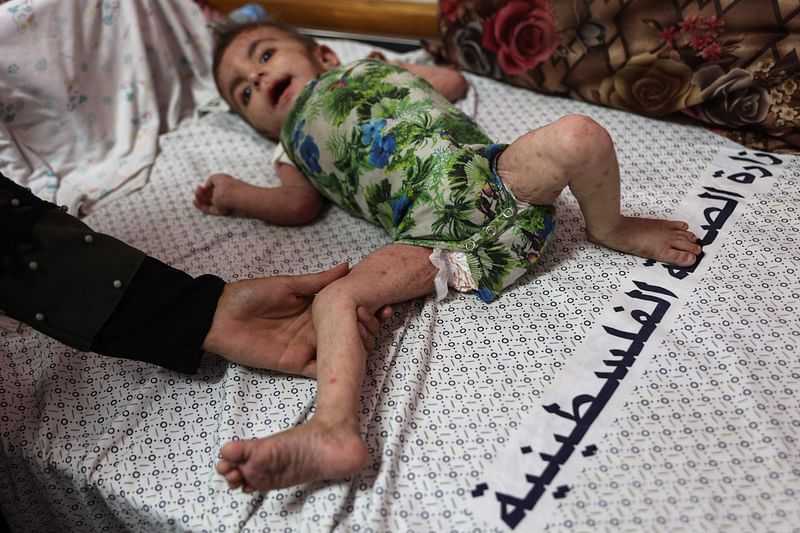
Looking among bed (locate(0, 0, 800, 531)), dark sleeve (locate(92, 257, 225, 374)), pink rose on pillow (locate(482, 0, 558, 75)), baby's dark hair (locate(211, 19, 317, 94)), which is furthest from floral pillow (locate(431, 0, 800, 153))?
dark sleeve (locate(92, 257, 225, 374))

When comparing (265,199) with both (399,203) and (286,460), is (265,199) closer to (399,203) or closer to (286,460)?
(399,203)

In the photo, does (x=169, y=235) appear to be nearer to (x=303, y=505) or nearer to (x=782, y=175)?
(x=303, y=505)

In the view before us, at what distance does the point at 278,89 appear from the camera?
141 cm

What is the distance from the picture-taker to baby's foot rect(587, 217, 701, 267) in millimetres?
1070

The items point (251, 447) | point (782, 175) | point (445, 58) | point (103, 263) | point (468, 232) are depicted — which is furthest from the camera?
point (445, 58)

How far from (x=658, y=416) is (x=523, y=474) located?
0.65 feet

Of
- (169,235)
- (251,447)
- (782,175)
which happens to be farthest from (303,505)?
(782,175)

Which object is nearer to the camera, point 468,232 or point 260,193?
point 468,232

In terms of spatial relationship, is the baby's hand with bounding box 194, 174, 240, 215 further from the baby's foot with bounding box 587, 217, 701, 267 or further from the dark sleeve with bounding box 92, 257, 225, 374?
the baby's foot with bounding box 587, 217, 701, 267

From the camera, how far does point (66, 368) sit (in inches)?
41.6

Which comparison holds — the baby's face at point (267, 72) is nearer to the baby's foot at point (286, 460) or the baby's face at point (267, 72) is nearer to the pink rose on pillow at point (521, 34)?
the pink rose on pillow at point (521, 34)

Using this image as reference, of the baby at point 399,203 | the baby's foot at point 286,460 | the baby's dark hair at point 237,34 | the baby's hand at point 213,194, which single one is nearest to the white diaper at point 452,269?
the baby at point 399,203

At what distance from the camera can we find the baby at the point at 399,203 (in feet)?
2.80

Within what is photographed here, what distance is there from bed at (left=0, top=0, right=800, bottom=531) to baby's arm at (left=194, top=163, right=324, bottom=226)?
0.16 ft
